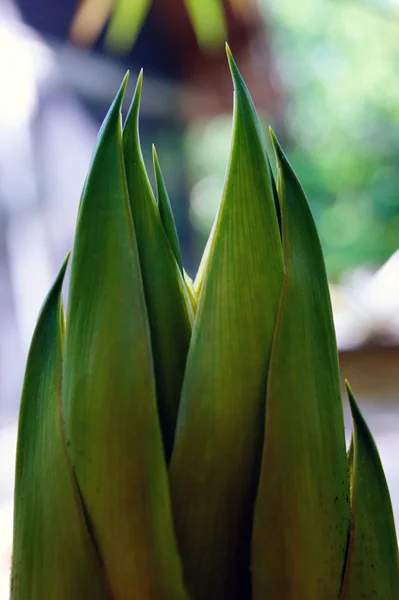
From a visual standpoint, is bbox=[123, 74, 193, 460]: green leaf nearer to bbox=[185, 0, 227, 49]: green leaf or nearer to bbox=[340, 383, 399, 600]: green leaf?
bbox=[340, 383, 399, 600]: green leaf

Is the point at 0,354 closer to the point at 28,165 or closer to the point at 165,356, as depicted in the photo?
the point at 28,165

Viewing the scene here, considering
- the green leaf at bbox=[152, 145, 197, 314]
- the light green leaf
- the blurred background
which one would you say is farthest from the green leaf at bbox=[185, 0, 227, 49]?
the green leaf at bbox=[152, 145, 197, 314]

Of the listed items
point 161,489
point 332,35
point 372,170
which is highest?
point 332,35

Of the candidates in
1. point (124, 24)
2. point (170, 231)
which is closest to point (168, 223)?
point (170, 231)

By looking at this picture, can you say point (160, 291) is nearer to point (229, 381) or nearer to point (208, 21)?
point (229, 381)

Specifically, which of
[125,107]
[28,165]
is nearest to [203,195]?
[125,107]
